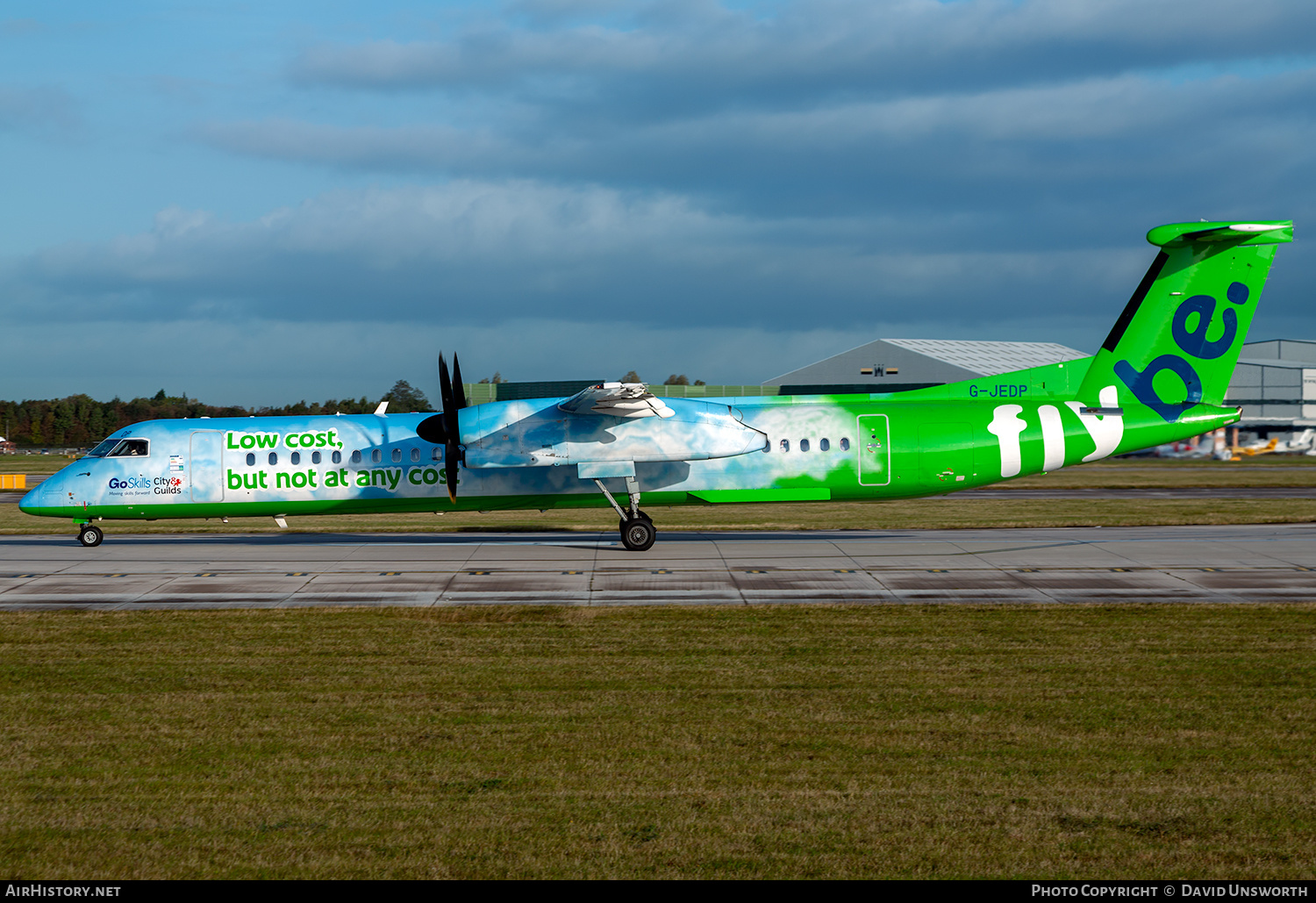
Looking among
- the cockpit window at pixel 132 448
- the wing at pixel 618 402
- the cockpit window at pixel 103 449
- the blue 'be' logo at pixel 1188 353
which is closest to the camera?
the wing at pixel 618 402

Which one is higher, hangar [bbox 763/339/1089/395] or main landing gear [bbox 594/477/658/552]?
hangar [bbox 763/339/1089/395]

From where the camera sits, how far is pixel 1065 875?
730 cm

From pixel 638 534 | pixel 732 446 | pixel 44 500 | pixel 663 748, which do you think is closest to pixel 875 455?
pixel 732 446

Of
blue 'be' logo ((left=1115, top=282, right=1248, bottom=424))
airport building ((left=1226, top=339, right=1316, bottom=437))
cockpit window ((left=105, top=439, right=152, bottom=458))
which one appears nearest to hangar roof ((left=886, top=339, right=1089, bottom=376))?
airport building ((left=1226, top=339, right=1316, bottom=437))

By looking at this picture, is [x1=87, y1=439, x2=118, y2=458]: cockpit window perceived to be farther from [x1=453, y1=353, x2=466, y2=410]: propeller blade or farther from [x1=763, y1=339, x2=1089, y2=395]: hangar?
[x1=763, y1=339, x2=1089, y2=395]: hangar

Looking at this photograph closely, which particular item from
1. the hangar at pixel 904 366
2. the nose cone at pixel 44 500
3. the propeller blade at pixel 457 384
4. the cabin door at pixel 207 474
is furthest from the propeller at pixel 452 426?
the hangar at pixel 904 366

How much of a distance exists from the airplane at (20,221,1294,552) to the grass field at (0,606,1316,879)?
375 inches

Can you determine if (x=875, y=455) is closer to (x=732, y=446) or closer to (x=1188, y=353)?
(x=732, y=446)

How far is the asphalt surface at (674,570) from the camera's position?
62.0 ft

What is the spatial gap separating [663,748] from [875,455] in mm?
16972

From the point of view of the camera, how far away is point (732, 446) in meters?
25.8

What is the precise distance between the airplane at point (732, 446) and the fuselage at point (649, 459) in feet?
0.15

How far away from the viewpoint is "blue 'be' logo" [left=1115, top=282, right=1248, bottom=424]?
25984 millimetres

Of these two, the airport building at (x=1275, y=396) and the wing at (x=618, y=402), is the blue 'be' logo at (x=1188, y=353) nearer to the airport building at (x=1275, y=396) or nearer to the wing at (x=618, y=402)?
the wing at (x=618, y=402)
